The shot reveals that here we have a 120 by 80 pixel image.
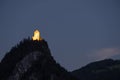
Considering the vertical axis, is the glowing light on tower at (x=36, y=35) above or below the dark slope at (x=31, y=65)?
above

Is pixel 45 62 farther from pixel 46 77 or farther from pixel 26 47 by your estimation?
pixel 26 47

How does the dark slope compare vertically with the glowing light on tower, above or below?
below

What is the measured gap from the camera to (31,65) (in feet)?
488

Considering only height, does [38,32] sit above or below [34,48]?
above

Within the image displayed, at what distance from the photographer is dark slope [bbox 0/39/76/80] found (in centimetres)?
14438

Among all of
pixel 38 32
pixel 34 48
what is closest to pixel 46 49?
pixel 34 48

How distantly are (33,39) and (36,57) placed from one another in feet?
86.3

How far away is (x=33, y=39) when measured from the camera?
176 metres

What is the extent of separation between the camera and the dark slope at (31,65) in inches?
5684

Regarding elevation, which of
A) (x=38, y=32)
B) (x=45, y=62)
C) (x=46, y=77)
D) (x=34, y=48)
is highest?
(x=38, y=32)

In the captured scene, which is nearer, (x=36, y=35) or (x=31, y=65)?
(x=31, y=65)

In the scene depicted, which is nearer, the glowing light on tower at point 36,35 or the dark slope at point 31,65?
the dark slope at point 31,65

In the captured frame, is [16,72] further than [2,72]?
No

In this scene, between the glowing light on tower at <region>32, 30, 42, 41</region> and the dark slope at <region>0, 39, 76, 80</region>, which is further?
the glowing light on tower at <region>32, 30, 42, 41</region>
